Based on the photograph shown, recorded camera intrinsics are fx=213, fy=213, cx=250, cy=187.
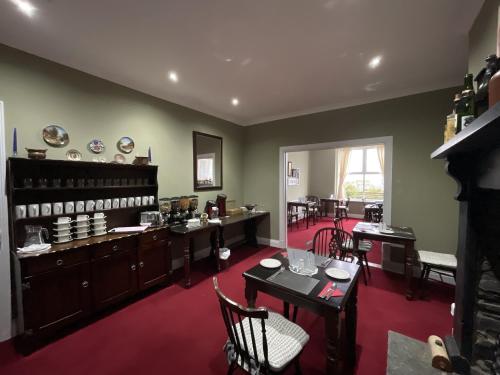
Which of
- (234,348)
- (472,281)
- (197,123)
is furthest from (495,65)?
(197,123)

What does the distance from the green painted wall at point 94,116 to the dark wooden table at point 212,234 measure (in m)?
0.68

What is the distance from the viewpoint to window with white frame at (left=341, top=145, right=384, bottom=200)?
24.5 ft

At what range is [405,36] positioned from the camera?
6.38 feet

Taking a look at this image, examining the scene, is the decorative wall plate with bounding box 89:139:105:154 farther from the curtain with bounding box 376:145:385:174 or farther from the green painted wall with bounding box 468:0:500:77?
the curtain with bounding box 376:145:385:174

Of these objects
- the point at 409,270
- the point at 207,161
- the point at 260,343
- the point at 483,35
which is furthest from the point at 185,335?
the point at 483,35

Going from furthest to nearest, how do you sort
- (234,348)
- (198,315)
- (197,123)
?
(197,123) → (198,315) → (234,348)

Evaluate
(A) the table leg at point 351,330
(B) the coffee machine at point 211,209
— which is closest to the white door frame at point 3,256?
(B) the coffee machine at point 211,209

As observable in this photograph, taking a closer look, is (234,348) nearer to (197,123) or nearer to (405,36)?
(405,36)

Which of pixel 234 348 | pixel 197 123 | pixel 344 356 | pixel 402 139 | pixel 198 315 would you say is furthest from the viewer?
pixel 197 123

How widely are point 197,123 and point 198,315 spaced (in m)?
2.99

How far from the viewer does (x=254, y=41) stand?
201 centimetres

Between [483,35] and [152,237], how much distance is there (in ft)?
11.8

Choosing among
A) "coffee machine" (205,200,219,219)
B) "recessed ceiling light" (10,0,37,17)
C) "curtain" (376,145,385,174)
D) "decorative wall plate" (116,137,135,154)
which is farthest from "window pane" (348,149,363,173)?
"recessed ceiling light" (10,0,37,17)

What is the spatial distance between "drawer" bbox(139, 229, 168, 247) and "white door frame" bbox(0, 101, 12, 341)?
1078 millimetres
